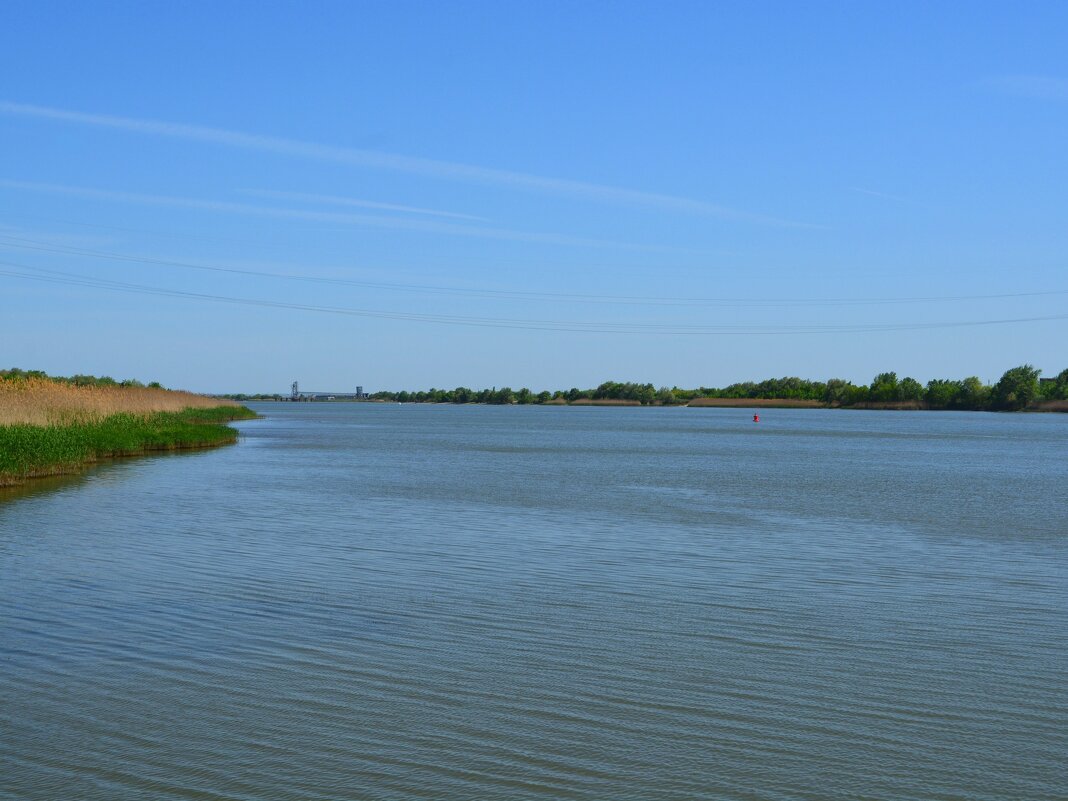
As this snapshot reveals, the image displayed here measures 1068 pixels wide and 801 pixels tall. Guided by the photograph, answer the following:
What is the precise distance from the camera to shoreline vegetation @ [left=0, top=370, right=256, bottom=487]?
24078mm

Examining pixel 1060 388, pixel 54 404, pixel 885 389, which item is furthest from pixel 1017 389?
pixel 54 404

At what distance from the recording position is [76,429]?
29.2m

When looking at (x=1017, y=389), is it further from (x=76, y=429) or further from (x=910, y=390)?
(x=76, y=429)

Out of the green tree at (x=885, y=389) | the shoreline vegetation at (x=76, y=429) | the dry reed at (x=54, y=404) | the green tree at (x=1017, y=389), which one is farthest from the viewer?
the green tree at (x=885, y=389)

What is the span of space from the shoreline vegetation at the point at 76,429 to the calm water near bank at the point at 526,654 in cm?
528

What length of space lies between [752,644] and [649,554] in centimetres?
528

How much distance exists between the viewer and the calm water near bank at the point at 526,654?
20.1 ft

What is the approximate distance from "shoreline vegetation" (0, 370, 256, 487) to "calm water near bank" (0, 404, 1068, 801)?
5.28 metres

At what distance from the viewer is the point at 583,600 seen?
1108cm

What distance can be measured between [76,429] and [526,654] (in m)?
24.0

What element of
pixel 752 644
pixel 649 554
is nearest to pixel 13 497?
pixel 649 554

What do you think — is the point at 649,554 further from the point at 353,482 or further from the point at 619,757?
the point at 353,482

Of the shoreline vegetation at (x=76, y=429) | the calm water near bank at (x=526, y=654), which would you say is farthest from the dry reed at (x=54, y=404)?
the calm water near bank at (x=526, y=654)

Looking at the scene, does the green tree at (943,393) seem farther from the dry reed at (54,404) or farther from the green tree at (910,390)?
the dry reed at (54,404)
